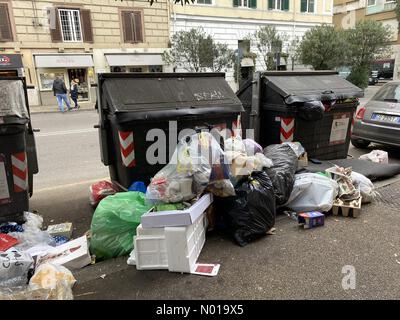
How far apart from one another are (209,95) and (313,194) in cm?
178

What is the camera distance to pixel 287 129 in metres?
4.71

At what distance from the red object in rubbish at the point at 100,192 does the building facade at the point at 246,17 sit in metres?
19.3

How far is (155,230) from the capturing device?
8.38 ft

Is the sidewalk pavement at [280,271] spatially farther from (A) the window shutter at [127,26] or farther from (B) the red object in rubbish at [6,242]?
(A) the window shutter at [127,26]

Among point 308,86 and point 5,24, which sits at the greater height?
A: point 5,24

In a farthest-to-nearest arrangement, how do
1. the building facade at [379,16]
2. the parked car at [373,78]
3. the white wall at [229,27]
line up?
the building facade at [379,16] → the parked car at [373,78] → the white wall at [229,27]

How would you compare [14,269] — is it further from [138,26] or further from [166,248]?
[138,26]

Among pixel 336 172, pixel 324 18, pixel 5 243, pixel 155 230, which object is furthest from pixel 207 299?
pixel 324 18

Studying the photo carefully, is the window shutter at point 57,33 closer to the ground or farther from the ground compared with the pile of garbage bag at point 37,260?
farther from the ground

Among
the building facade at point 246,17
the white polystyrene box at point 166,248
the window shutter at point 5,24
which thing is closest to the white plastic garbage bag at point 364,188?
the white polystyrene box at point 166,248

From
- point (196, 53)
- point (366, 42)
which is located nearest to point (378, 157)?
point (196, 53)

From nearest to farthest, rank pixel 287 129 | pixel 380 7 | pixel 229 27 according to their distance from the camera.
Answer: pixel 287 129 → pixel 229 27 → pixel 380 7

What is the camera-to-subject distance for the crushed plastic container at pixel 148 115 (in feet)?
12.1

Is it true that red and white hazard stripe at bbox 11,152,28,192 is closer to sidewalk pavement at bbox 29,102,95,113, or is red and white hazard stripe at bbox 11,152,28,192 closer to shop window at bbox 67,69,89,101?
sidewalk pavement at bbox 29,102,95,113
